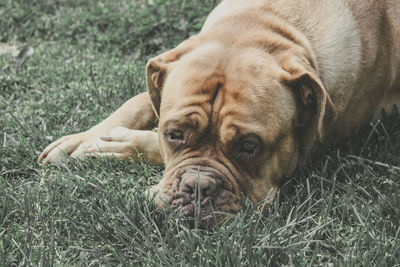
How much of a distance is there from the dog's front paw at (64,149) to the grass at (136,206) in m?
0.07

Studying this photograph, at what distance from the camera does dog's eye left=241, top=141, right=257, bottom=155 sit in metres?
2.71

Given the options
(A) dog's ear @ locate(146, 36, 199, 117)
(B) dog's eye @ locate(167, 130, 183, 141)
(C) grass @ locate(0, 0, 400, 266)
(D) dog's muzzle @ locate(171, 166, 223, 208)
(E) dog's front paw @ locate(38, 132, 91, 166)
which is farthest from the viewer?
(E) dog's front paw @ locate(38, 132, 91, 166)

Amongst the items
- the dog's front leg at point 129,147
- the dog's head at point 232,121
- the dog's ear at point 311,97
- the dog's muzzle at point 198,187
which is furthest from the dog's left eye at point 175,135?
the dog's ear at point 311,97

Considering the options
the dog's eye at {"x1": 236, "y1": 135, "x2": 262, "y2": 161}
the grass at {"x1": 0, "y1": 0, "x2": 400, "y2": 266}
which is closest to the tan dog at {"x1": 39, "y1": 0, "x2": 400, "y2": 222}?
the dog's eye at {"x1": 236, "y1": 135, "x2": 262, "y2": 161}

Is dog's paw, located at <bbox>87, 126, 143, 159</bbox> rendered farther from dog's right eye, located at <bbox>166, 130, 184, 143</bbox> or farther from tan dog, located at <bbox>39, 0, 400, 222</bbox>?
dog's right eye, located at <bbox>166, 130, 184, 143</bbox>

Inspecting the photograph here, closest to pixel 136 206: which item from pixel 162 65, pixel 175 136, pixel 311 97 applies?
pixel 175 136

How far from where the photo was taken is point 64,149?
3270 millimetres

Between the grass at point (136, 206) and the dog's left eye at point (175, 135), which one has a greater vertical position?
the dog's left eye at point (175, 135)

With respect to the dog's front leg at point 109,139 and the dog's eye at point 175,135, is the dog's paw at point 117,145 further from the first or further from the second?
the dog's eye at point 175,135

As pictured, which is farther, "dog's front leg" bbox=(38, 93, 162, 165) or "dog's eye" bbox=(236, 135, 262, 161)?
"dog's front leg" bbox=(38, 93, 162, 165)

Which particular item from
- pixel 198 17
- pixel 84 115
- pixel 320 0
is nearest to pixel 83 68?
pixel 84 115

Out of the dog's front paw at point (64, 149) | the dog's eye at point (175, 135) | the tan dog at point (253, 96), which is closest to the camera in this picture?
the tan dog at point (253, 96)

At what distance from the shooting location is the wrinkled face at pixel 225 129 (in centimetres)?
261

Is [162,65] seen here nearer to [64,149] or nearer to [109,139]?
[109,139]
